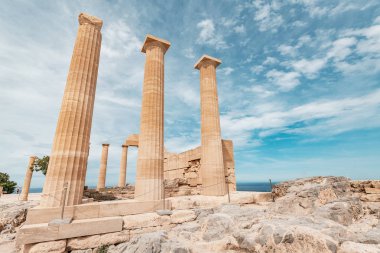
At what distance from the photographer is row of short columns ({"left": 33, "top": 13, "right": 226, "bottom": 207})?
7.45 meters

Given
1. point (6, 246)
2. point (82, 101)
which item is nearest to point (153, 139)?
point (82, 101)

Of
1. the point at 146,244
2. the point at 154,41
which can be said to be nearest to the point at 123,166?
the point at 154,41

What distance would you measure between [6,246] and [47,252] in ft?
20.2

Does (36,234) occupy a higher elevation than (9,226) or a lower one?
higher

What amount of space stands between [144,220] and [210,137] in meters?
6.59

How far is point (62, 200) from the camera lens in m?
7.00

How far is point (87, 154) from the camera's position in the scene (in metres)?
8.23

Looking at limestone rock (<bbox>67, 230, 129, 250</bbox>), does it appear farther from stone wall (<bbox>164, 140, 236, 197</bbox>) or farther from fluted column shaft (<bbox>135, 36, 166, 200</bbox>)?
stone wall (<bbox>164, 140, 236, 197</bbox>)

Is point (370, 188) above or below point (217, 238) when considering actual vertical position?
above

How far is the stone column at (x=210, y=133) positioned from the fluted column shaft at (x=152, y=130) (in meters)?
3.39

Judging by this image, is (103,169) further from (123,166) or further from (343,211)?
(343,211)

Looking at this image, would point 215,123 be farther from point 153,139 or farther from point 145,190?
point 145,190

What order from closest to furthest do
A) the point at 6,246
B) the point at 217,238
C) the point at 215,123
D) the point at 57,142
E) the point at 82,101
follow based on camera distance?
the point at 217,238, the point at 57,142, the point at 82,101, the point at 6,246, the point at 215,123

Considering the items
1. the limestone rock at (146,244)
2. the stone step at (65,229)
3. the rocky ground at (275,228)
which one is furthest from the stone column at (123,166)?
the limestone rock at (146,244)
